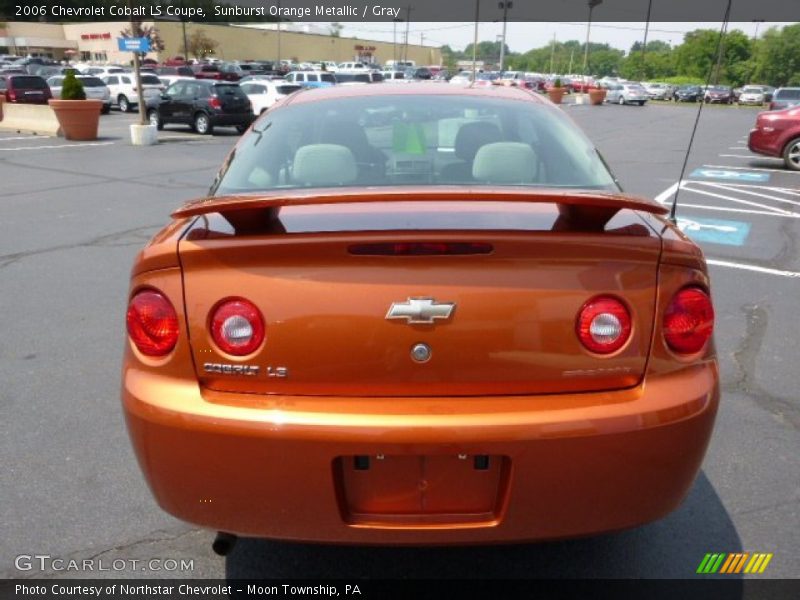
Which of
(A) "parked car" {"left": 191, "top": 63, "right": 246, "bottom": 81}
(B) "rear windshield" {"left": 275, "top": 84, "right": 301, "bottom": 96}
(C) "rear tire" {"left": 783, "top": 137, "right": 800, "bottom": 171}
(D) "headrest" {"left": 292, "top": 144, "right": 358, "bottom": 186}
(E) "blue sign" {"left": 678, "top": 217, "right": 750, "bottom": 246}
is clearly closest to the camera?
(D) "headrest" {"left": 292, "top": 144, "right": 358, "bottom": 186}

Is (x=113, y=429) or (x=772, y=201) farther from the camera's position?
(x=772, y=201)

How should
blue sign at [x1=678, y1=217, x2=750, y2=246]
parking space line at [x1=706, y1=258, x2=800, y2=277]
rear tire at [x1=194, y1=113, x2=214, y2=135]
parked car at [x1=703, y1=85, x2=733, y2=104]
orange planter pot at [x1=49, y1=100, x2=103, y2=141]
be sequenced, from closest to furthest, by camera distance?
parking space line at [x1=706, y1=258, x2=800, y2=277], blue sign at [x1=678, y1=217, x2=750, y2=246], orange planter pot at [x1=49, y1=100, x2=103, y2=141], rear tire at [x1=194, y1=113, x2=214, y2=135], parked car at [x1=703, y1=85, x2=733, y2=104]

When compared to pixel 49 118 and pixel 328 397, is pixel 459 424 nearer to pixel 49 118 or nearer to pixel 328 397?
pixel 328 397

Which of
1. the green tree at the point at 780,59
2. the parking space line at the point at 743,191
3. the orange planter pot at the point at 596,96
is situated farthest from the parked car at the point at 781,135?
the green tree at the point at 780,59

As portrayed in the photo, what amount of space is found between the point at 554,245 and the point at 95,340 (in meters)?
3.70

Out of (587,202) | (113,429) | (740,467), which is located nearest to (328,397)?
(587,202)

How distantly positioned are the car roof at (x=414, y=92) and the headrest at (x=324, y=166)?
612mm

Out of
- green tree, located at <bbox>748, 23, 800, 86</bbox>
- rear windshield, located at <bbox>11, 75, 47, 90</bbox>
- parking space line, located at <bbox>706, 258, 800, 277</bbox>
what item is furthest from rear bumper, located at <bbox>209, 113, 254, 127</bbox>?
green tree, located at <bbox>748, 23, 800, 86</bbox>

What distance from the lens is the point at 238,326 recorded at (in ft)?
6.73

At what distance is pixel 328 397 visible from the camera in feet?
6.69

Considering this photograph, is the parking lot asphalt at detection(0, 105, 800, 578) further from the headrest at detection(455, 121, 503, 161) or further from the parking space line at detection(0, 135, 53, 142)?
the parking space line at detection(0, 135, 53, 142)

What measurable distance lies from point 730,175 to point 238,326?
45.8ft

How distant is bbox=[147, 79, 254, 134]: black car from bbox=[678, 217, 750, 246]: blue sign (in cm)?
1515

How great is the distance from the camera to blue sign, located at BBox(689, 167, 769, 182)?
13.5 metres
